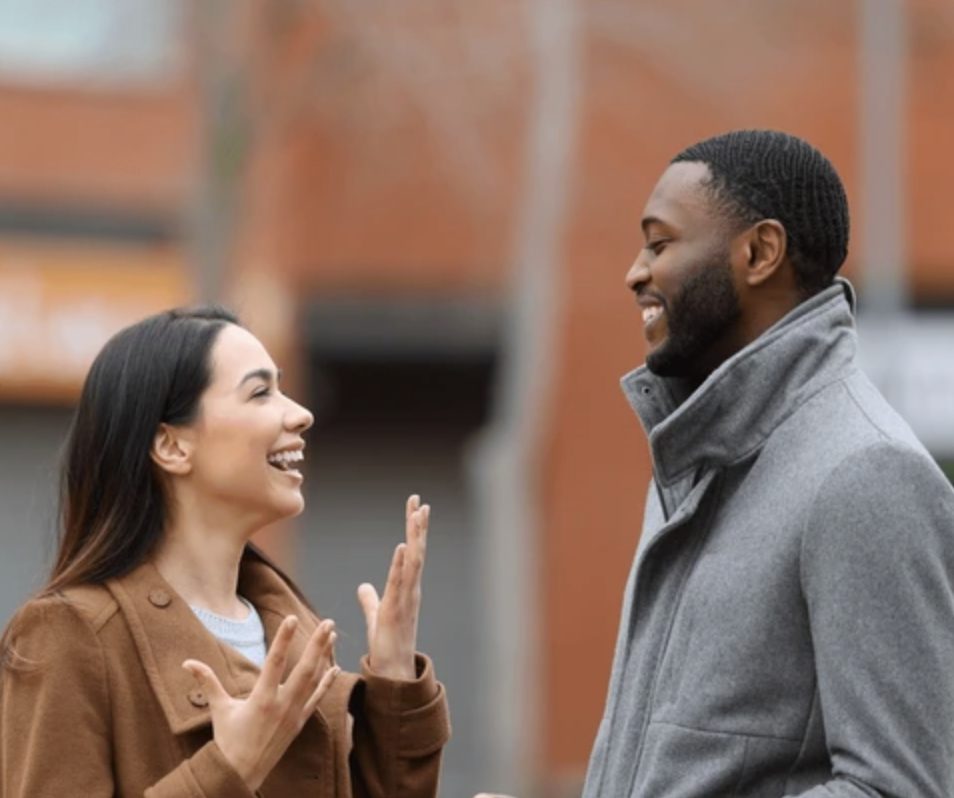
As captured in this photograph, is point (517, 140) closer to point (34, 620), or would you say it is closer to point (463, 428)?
point (463, 428)

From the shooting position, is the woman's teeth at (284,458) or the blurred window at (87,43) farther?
the blurred window at (87,43)

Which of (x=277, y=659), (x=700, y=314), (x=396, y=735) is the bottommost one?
(x=396, y=735)

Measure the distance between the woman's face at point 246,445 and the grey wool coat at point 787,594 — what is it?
654 millimetres

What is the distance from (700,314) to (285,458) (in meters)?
0.86

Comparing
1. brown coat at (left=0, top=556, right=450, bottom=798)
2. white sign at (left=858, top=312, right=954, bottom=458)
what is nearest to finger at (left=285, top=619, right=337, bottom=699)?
brown coat at (left=0, top=556, right=450, bottom=798)

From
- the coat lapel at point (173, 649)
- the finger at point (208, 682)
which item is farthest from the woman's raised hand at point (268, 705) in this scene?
the coat lapel at point (173, 649)

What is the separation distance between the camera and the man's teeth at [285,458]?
3.79 m

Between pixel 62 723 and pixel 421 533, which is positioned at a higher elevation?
pixel 421 533

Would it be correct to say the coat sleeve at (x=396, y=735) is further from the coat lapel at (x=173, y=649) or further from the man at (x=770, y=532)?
the man at (x=770, y=532)

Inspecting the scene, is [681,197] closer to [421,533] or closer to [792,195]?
[792,195]

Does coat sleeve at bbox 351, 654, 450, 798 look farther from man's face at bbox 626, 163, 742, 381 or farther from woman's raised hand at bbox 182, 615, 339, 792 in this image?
man's face at bbox 626, 163, 742, 381

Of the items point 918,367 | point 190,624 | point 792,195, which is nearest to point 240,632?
point 190,624

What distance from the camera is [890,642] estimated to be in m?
2.97

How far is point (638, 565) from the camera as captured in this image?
3.36m
